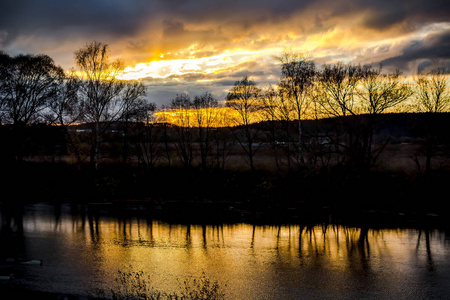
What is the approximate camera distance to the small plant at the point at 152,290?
45.6 feet

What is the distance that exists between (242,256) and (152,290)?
698 cm

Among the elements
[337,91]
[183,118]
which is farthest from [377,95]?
[183,118]

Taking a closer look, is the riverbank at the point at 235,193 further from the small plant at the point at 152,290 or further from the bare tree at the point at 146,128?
the small plant at the point at 152,290

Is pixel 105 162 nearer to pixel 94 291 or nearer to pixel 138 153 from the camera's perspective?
pixel 138 153

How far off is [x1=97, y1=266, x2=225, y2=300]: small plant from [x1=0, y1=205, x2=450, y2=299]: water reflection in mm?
520

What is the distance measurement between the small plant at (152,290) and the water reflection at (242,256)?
520 millimetres

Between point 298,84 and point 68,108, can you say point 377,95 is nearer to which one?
point 298,84

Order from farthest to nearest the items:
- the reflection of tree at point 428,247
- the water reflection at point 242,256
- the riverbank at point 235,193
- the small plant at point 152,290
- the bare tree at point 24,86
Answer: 1. the bare tree at point 24,86
2. the riverbank at point 235,193
3. the reflection of tree at point 428,247
4. the water reflection at point 242,256
5. the small plant at point 152,290

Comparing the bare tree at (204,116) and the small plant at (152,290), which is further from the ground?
the bare tree at (204,116)

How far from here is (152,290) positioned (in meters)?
14.9

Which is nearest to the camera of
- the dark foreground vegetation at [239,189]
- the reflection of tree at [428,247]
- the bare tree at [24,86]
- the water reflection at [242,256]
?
the water reflection at [242,256]

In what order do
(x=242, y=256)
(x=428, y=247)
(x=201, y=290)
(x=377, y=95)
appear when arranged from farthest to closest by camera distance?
(x=377, y=95), (x=428, y=247), (x=242, y=256), (x=201, y=290)

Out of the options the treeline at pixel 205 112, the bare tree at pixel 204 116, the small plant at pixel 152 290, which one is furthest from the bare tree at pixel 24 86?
the small plant at pixel 152 290

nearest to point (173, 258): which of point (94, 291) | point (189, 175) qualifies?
point (94, 291)
